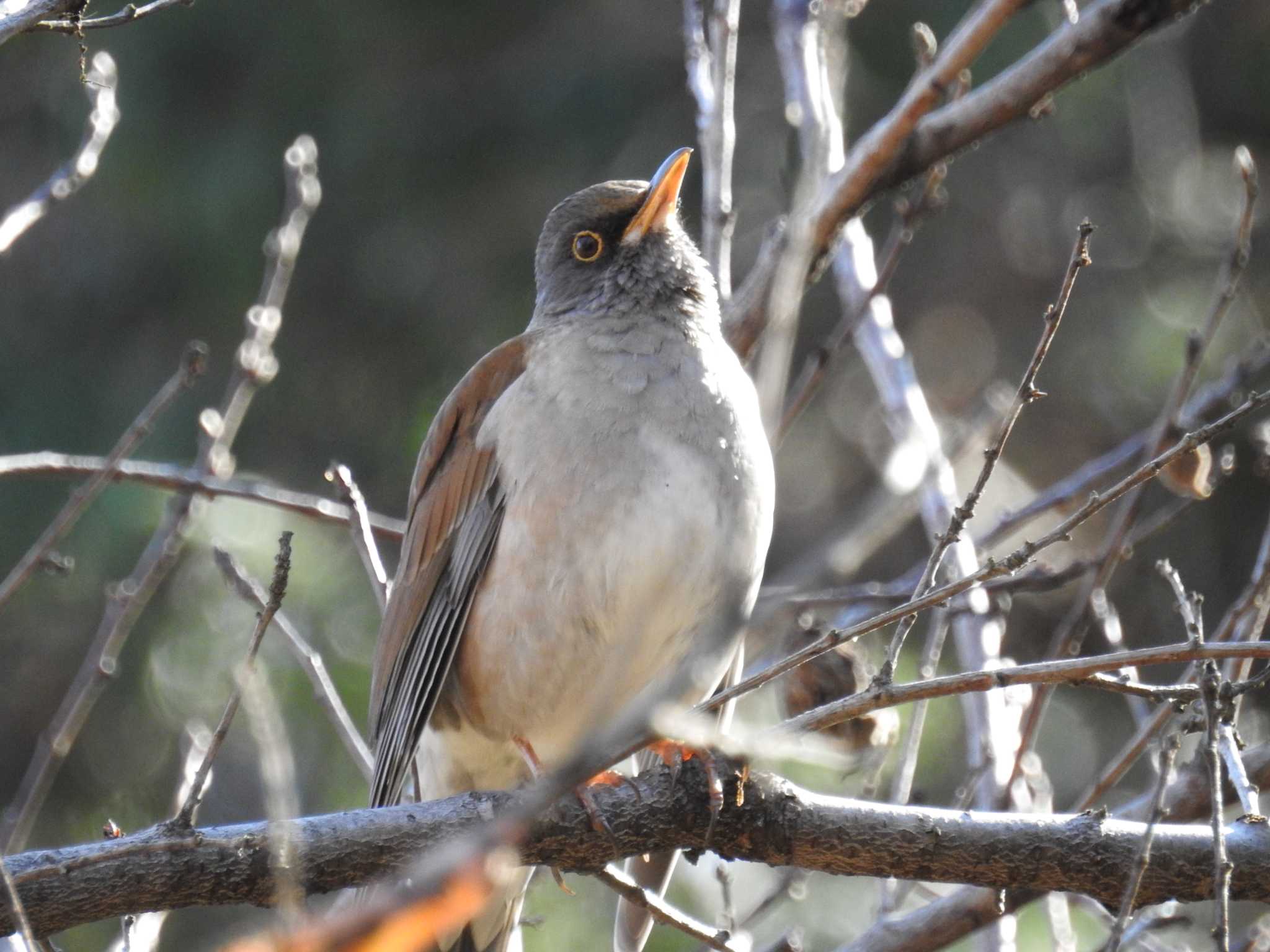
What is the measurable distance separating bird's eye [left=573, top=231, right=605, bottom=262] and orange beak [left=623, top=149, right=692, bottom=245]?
9 centimetres

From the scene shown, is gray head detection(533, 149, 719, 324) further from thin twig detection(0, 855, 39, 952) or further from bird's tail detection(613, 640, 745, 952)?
thin twig detection(0, 855, 39, 952)

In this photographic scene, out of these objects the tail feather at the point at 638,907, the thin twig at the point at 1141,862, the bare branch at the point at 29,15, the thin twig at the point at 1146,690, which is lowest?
the thin twig at the point at 1141,862

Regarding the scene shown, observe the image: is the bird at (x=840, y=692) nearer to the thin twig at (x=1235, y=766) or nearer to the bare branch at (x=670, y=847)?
the bare branch at (x=670, y=847)

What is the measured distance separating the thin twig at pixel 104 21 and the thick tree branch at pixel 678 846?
1.29 metres

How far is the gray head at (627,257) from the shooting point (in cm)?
437

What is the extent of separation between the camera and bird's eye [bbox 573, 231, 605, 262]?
461 cm

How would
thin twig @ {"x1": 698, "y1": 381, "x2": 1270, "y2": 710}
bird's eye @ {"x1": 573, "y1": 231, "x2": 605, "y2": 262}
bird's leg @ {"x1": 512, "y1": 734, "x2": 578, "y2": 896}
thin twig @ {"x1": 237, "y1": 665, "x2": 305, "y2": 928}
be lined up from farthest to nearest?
bird's eye @ {"x1": 573, "y1": 231, "x2": 605, "y2": 262}
bird's leg @ {"x1": 512, "y1": 734, "x2": 578, "y2": 896}
thin twig @ {"x1": 698, "y1": 381, "x2": 1270, "y2": 710}
thin twig @ {"x1": 237, "y1": 665, "x2": 305, "y2": 928}

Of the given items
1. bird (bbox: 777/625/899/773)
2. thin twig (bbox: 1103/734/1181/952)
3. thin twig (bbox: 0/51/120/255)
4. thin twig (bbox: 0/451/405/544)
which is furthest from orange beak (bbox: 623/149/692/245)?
thin twig (bbox: 1103/734/1181/952)

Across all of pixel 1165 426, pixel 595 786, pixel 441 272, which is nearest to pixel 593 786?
pixel 595 786

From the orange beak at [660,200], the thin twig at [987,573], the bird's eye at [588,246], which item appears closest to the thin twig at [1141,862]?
the thin twig at [987,573]

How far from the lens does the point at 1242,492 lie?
8.30m

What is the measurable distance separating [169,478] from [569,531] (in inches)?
37.7

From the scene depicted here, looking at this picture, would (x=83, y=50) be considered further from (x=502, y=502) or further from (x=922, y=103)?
(x=922, y=103)

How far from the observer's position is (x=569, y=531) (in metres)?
3.72
